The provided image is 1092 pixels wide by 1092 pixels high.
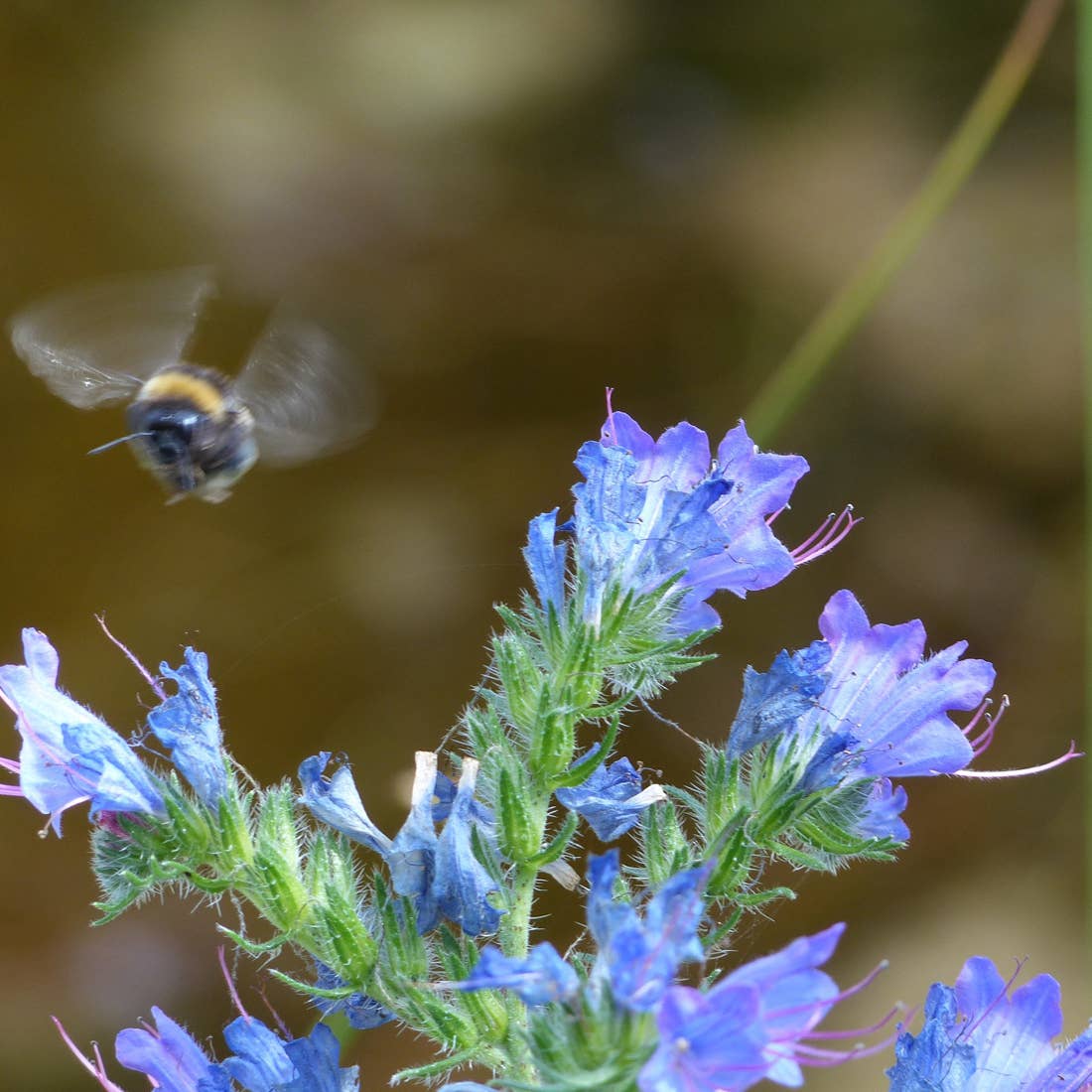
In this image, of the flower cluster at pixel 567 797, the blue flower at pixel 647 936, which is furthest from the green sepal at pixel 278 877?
the blue flower at pixel 647 936

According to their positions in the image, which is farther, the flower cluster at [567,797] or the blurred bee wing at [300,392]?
the blurred bee wing at [300,392]

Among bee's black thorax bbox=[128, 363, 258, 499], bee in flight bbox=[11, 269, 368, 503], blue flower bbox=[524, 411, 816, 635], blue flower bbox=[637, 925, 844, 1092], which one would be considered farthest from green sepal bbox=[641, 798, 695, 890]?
bee's black thorax bbox=[128, 363, 258, 499]

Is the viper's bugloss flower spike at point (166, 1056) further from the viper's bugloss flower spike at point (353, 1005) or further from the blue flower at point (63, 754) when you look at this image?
the blue flower at point (63, 754)

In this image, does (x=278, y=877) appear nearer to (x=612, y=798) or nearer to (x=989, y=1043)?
(x=612, y=798)

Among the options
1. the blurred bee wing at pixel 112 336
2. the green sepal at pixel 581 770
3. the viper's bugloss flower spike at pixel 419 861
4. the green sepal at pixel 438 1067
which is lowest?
the green sepal at pixel 438 1067

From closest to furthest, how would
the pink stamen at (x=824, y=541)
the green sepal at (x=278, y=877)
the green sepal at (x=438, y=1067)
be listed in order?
the green sepal at (x=438, y=1067) → the green sepal at (x=278, y=877) → the pink stamen at (x=824, y=541)

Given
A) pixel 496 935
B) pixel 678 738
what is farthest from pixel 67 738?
pixel 678 738

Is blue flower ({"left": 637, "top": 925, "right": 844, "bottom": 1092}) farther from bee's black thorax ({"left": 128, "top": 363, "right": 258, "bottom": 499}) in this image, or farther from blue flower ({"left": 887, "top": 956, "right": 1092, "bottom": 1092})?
bee's black thorax ({"left": 128, "top": 363, "right": 258, "bottom": 499})
